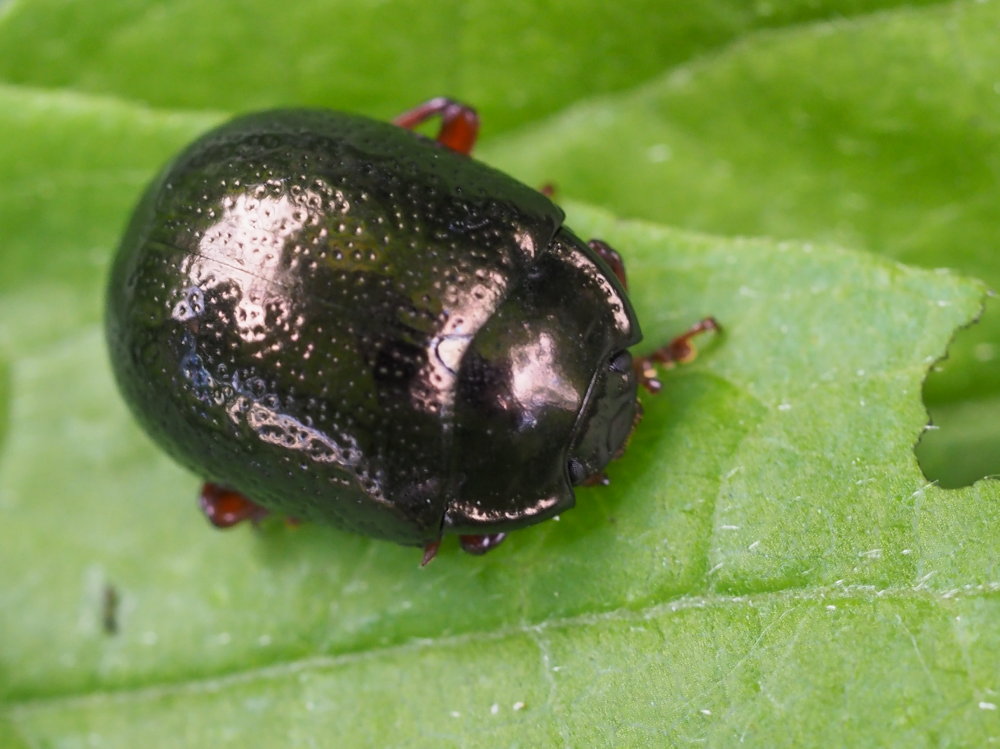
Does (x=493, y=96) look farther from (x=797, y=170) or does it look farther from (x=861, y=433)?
(x=861, y=433)

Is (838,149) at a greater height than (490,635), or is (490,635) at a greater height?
(838,149)

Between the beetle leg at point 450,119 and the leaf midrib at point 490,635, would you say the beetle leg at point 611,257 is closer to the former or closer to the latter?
the beetle leg at point 450,119

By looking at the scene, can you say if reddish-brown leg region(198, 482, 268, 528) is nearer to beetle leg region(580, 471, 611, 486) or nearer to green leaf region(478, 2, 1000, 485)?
beetle leg region(580, 471, 611, 486)

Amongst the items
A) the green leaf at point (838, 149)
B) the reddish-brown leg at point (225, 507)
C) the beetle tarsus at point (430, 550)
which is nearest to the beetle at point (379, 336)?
the beetle tarsus at point (430, 550)

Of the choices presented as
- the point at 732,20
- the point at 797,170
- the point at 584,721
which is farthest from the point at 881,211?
the point at 584,721

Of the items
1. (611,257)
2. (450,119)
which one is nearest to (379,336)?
(611,257)

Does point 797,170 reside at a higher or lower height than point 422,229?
lower

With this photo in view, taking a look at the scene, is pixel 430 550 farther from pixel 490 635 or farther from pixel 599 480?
pixel 599 480
